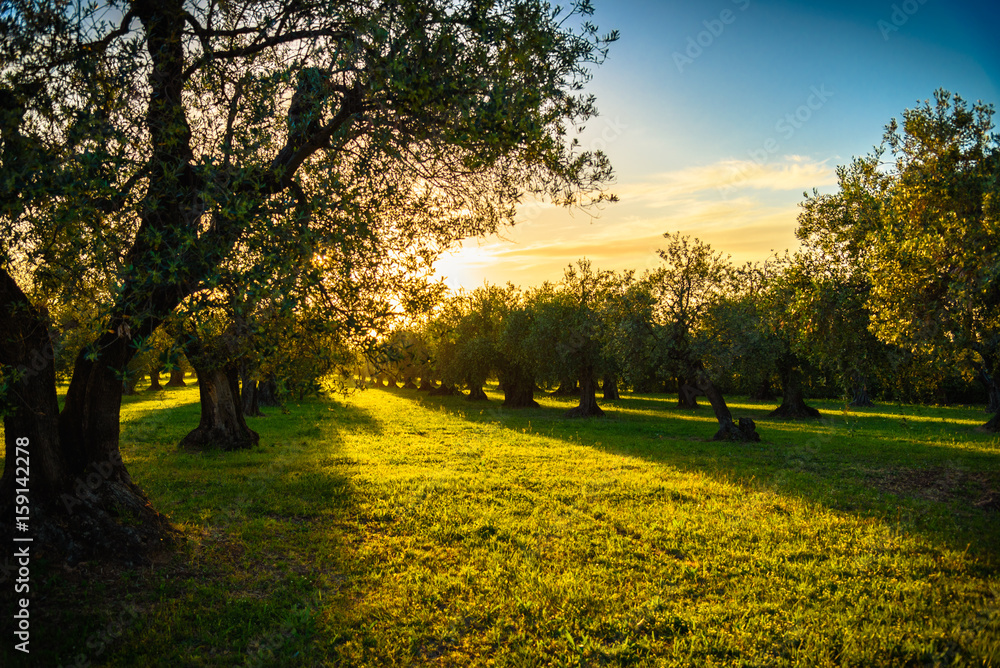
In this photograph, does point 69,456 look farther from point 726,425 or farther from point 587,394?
point 587,394

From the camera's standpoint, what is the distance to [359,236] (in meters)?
7.49

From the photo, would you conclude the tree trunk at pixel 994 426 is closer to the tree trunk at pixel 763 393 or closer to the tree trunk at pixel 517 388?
the tree trunk at pixel 763 393

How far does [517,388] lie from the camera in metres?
49.8

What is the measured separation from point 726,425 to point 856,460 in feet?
20.9

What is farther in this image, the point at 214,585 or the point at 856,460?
the point at 856,460

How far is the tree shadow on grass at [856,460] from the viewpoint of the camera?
12928mm

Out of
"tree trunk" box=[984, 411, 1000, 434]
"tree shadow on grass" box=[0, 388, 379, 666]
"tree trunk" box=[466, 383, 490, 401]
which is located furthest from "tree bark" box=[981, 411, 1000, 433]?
"tree trunk" box=[466, 383, 490, 401]

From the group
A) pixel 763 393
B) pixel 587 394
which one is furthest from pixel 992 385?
pixel 763 393

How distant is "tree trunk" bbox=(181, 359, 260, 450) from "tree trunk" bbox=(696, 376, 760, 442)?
73.5 feet

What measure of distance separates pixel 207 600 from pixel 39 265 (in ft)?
18.0

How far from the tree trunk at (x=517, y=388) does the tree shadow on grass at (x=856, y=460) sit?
36.4ft

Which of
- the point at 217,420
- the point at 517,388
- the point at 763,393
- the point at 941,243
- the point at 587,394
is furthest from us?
the point at 763,393

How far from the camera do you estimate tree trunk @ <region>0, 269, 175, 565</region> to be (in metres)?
7.74

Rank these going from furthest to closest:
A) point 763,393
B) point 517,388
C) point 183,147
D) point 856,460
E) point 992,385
→ point 763,393
point 517,388
point 992,385
point 856,460
point 183,147
